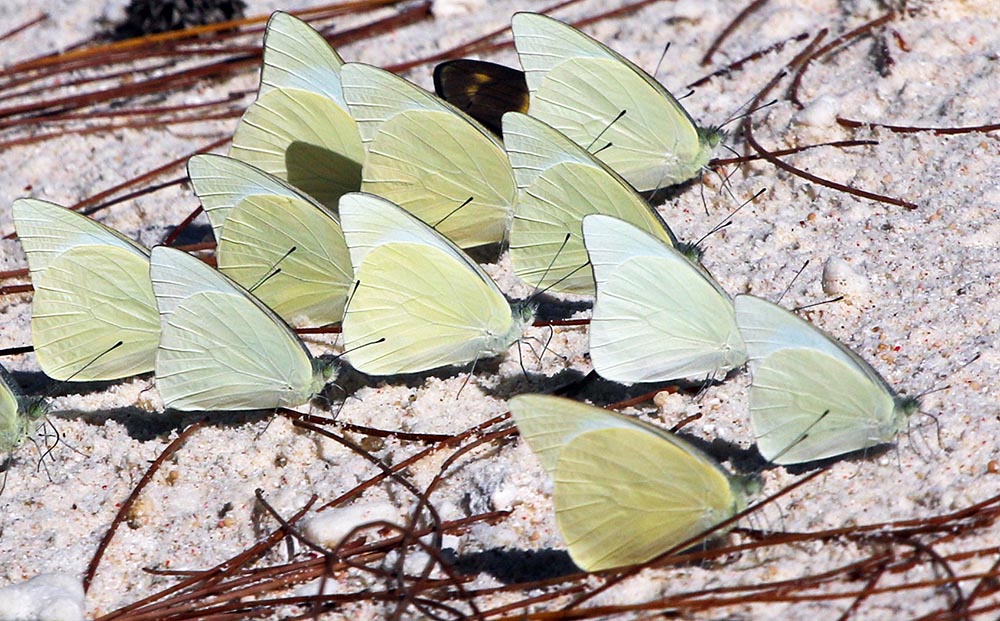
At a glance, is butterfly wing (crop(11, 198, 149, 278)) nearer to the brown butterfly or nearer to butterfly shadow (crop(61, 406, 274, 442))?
butterfly shadow (crop(61, 406, 274, 442))

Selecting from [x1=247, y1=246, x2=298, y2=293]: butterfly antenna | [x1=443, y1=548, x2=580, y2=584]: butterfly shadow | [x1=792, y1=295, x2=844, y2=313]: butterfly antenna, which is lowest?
[x1=443, y1=548, x2=580, y2=584]: butterfly shadow

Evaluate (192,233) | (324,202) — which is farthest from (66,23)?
(324,202)

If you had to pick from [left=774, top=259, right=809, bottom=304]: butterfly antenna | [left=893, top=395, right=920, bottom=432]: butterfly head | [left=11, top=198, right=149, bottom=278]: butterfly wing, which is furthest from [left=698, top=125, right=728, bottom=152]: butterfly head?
[left=11, top=198, right=149, bottom=278]: butterfly wing

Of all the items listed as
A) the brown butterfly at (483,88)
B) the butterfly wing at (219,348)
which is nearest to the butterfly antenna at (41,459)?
the butterfly wing at (219,348)

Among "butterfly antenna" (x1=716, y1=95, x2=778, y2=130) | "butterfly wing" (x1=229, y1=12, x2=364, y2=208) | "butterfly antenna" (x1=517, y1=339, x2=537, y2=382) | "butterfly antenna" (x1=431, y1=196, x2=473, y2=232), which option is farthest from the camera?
"butterfly antenna" (x1=716, y1=95, x2=778, y2=130)

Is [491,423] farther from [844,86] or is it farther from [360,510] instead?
[844,86]

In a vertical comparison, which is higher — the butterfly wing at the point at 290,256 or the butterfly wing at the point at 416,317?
the butterfly wing at the point at 290,256

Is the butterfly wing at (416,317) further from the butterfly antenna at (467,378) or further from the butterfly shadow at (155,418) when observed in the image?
the butterfly shadow at (155,418)
